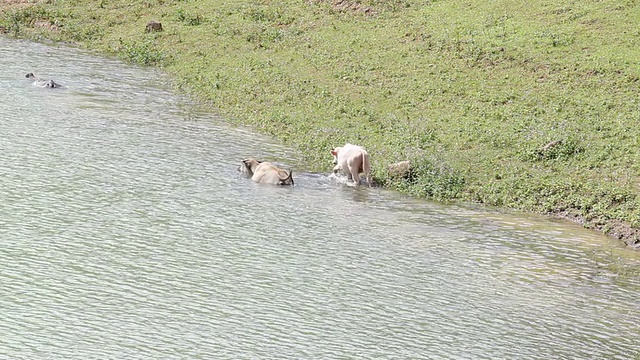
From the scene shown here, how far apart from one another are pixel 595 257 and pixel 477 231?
197 cm

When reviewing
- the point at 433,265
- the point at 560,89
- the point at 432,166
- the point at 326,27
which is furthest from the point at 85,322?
the point at 326,27

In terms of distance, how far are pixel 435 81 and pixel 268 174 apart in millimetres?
7811

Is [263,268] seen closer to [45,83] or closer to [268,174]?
[268,174]

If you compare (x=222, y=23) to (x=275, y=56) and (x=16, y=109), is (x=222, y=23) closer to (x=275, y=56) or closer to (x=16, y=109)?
(x=275, y=56)

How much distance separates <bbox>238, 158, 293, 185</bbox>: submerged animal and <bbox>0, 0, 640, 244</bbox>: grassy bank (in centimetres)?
182

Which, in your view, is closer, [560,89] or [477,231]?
[477,231]

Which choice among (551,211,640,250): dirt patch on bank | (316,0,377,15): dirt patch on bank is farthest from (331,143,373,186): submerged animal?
(316,0,377,15): dirt patch on bank

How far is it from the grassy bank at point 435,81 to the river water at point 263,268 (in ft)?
4.14

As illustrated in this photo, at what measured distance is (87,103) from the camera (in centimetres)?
2448

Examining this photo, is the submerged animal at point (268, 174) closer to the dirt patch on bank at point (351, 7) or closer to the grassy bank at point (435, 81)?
the grassy bank at point (435, 81)

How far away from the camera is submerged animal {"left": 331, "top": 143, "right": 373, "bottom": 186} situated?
61.6ft

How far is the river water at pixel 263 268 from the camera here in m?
Result: 11.9

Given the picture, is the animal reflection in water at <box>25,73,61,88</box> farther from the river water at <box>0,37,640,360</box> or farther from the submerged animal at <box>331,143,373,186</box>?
the submerged animal at <box>331,143,373,186</box>

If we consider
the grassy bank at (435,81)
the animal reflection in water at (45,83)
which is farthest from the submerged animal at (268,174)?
the animal reflection in water at (45,83)
